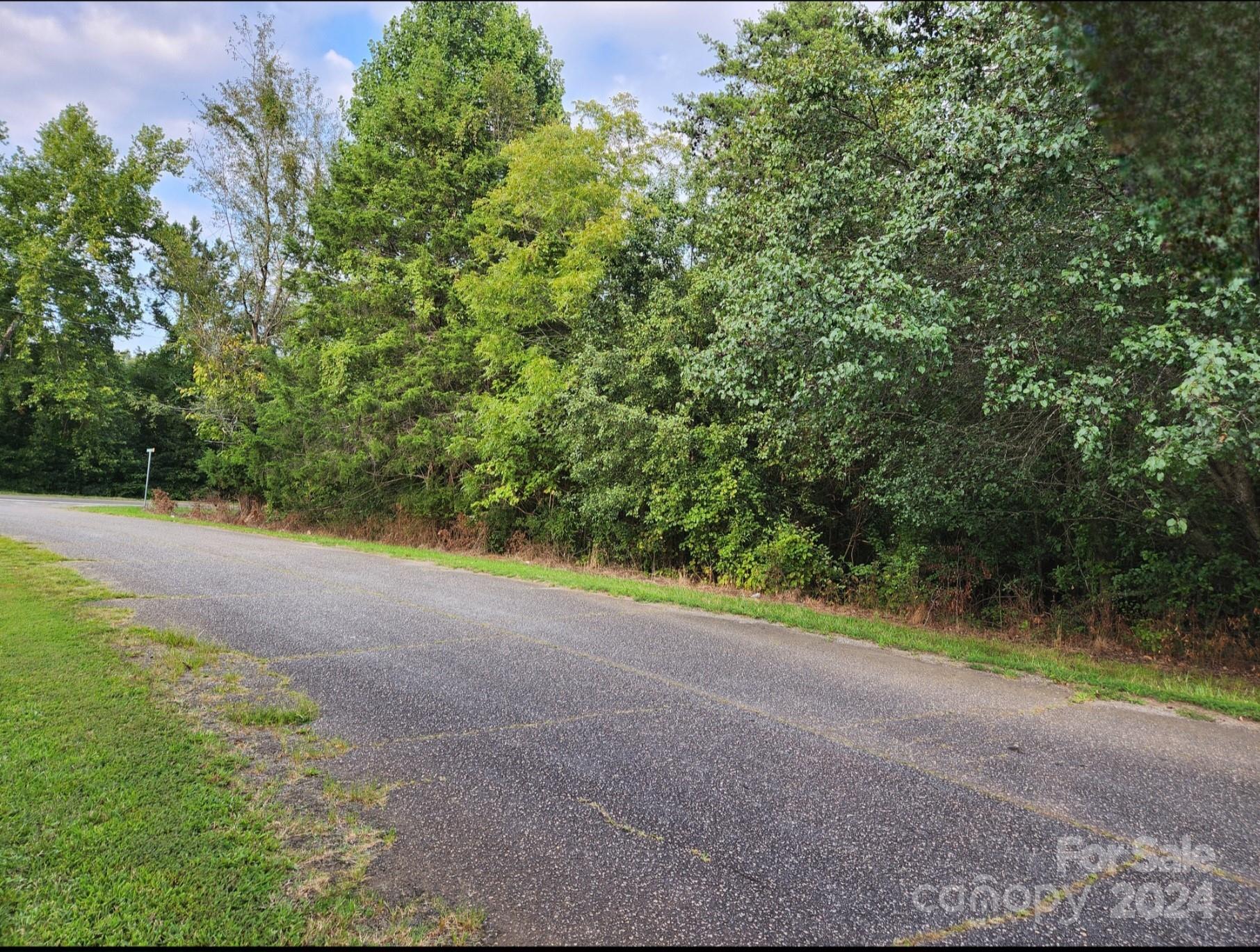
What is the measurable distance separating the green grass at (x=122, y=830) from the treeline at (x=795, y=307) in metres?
3.72

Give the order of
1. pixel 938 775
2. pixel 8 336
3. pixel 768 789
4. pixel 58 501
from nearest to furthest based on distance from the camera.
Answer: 1. pixel 768 789
2. pixel 938 775
3. pixel 58 501
4. pixel 8 336

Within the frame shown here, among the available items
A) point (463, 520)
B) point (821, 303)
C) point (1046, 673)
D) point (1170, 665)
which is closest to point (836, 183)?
point (821, 303)

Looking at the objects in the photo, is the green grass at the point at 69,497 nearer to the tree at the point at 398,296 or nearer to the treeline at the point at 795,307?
the treeline at the point at 795,307

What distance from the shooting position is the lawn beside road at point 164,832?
2.35 metres

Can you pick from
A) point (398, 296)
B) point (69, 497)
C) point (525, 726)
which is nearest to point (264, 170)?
point (398, 296)

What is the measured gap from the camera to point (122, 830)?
2859 mm

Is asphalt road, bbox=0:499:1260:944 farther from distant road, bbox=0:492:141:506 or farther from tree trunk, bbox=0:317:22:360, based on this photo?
tree trunk, bbox=0:317:22:360

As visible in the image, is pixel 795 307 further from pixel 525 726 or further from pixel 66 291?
pixel 66 291

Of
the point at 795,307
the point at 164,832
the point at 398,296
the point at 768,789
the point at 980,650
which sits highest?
the point at 398,296

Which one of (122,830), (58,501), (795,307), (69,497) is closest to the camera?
(122,830)

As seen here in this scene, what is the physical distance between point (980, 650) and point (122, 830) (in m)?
7.47

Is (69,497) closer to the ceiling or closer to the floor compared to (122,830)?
closer to the floor

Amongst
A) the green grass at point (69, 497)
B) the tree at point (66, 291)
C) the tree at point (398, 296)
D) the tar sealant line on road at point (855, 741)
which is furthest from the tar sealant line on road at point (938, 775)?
the tree at point (66, 291)

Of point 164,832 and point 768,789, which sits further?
point 768,789
